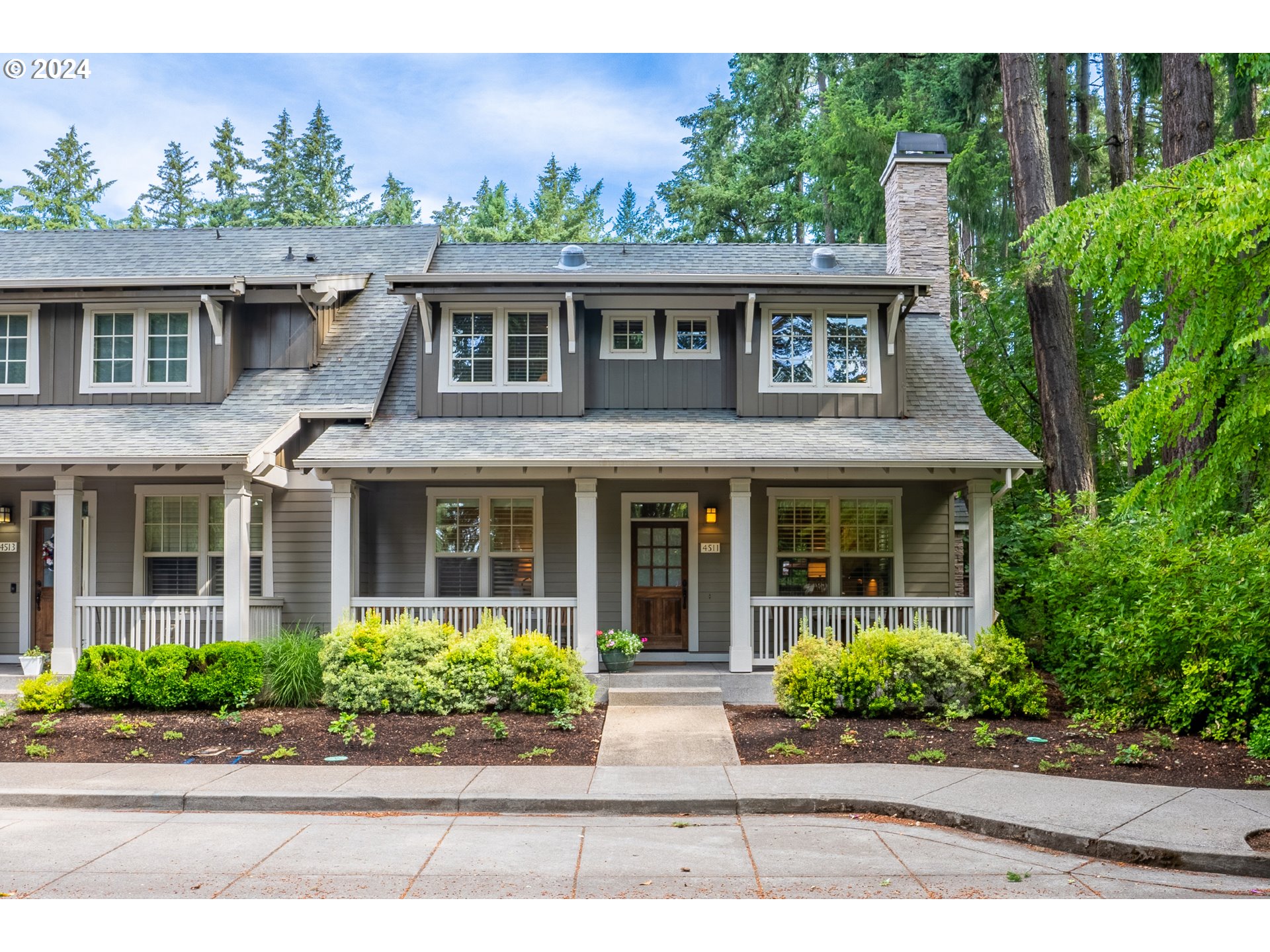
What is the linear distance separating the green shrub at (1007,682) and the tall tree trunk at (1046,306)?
16.2ft

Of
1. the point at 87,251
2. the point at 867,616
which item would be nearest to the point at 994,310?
the point at 867,616

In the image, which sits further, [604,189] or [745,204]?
[604,189]

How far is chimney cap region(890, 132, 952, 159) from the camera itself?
1493cm

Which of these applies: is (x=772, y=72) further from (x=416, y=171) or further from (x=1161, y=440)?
(x=1161, y=440)

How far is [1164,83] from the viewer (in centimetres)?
1171

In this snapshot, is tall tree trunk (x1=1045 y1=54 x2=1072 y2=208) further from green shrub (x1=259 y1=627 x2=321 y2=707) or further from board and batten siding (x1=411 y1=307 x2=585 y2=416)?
green shrub (x1=259 y1=627 x2=321 y2=707)

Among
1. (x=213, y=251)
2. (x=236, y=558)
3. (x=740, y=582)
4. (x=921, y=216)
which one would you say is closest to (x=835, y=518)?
(x=740, y=582)

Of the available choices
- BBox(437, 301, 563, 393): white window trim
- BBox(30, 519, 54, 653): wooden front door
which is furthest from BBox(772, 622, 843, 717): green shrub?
BBox(30, 519, 54, 653): wooden front door

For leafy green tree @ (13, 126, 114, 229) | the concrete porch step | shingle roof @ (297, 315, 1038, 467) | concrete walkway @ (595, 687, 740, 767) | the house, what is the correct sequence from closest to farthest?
concrete walkway @ (595, 687, 740, 767)
the concrete porch step
shingle roof @ (297, 315, 1038, 467)
the house
leafy green tree @ (13, 126, 114, 229)

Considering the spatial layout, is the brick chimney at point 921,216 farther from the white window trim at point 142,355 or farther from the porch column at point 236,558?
the white window trim at point 142,355

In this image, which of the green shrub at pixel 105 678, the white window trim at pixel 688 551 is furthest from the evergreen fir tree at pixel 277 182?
the green shrub at pixel 105 678

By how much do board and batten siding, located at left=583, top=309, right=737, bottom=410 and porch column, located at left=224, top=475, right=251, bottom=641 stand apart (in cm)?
447

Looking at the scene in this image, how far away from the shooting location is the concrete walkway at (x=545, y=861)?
16.8 feet

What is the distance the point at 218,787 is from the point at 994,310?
16359 millimetres
